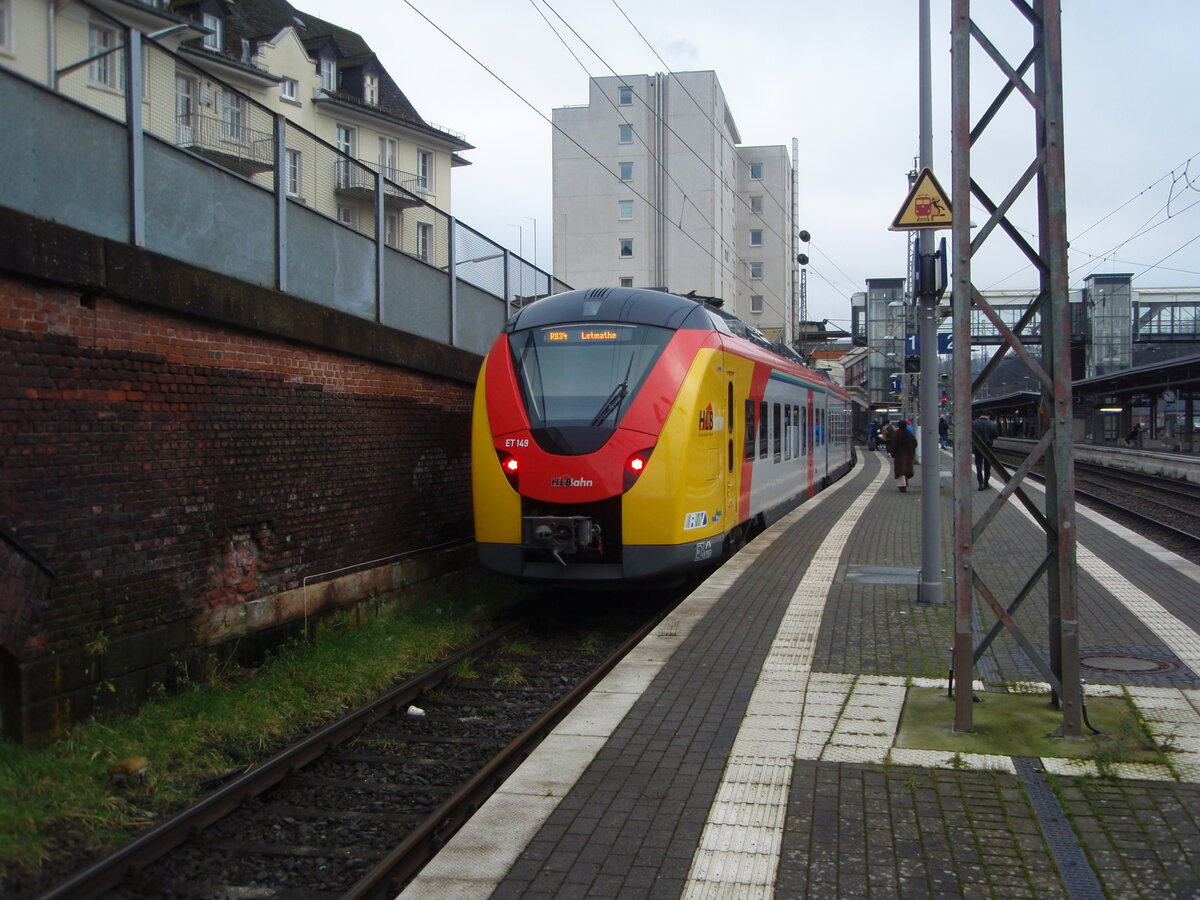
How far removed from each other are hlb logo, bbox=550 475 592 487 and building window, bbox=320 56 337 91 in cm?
3348

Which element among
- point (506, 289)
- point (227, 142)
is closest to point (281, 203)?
point (227, 142)

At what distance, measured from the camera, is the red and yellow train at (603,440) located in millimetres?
9328

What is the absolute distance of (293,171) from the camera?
960cm

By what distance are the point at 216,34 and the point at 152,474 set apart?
2976 cm

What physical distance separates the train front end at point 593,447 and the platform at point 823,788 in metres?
1.16

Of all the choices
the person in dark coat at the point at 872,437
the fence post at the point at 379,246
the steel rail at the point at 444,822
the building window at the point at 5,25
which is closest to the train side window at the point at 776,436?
the fence post at the point at 379,246

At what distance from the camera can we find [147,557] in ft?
22.8

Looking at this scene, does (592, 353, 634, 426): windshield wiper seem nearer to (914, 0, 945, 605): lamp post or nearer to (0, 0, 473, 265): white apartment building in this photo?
(914, 0, 945, 605): lamp post

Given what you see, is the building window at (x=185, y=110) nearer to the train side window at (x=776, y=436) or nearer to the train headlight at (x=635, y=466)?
the train headlight at (x=635, y=466)

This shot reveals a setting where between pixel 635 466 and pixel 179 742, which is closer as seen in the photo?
pixel 179 742

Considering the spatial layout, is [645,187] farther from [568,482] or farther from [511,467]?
[568,482]

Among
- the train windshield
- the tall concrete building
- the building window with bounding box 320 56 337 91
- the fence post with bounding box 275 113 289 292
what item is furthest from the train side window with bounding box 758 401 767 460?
the tall concrete building

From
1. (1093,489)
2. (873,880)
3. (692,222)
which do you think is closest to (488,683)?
(873,880)

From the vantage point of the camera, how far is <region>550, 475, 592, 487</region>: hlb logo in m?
9.33
